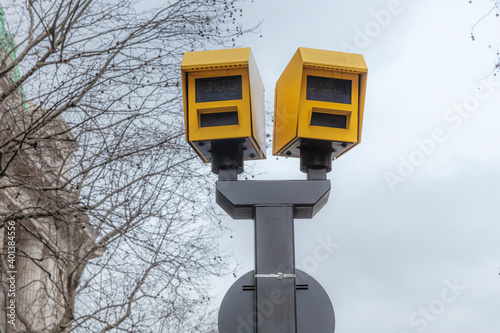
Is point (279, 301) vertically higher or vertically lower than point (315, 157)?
lower

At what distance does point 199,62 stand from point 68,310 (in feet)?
23.4

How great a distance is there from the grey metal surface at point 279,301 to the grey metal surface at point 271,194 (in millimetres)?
404

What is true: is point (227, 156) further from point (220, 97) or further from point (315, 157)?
point (315, 157)

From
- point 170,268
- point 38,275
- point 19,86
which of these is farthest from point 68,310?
point 38,275

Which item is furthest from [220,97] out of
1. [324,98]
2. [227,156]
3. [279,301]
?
[279,301]

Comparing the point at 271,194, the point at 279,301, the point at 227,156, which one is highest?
the point at 227,156

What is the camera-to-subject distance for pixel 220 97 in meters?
3.82

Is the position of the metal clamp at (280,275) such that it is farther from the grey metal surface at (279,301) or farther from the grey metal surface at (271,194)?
the grey metal surface at (271,194)

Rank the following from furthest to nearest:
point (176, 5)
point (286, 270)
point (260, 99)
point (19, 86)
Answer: point (176, 5), point (19, 86), point (260, 99), point (286, 270)

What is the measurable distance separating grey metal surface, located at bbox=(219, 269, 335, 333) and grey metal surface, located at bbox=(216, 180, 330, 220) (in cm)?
40

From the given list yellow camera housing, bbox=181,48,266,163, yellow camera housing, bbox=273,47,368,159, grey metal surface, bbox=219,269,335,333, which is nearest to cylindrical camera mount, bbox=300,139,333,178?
yellow camera housing, bbox=273,47,368,159

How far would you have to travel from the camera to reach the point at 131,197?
8031 millimetres

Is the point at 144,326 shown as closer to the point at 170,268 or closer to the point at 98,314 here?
the point at 98,314

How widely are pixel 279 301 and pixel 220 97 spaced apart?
1166mm
